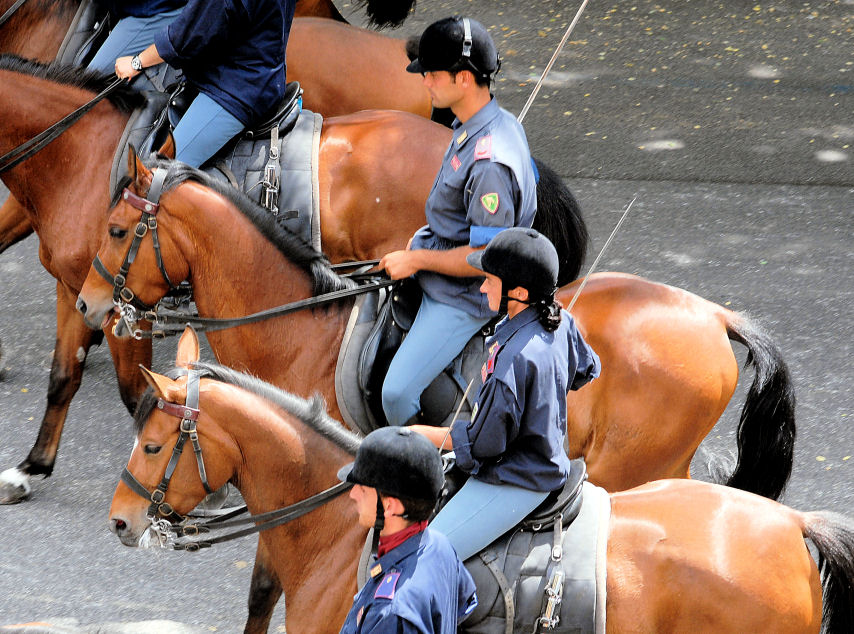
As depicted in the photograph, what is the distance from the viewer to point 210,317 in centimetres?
475

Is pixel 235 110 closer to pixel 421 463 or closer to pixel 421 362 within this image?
pixel 421 362

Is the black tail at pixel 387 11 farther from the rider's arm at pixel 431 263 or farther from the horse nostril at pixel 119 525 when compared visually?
the horse nostril at pixel 119 525

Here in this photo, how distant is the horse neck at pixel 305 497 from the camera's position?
11.6ft

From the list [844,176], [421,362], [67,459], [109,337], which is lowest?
[844,176]

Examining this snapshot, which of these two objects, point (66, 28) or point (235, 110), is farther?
point (66, 28)

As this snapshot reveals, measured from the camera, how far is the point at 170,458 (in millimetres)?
3488

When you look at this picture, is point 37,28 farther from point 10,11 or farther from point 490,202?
point 490,202

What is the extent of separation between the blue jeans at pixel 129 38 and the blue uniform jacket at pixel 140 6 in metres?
0.02

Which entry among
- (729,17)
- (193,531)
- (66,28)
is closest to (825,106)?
(729,17)

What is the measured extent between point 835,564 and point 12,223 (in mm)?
5274

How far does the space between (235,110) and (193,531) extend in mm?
2693

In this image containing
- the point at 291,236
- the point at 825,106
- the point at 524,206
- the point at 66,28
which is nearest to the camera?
the point at 524,206

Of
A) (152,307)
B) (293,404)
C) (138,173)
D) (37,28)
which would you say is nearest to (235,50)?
(138,173)

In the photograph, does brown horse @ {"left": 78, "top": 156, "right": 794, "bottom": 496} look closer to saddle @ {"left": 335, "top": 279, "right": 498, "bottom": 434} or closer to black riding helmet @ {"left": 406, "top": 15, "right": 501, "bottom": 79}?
saddle @ {"left": 335, "top": 279, "right": 498, "bottom": 434}
